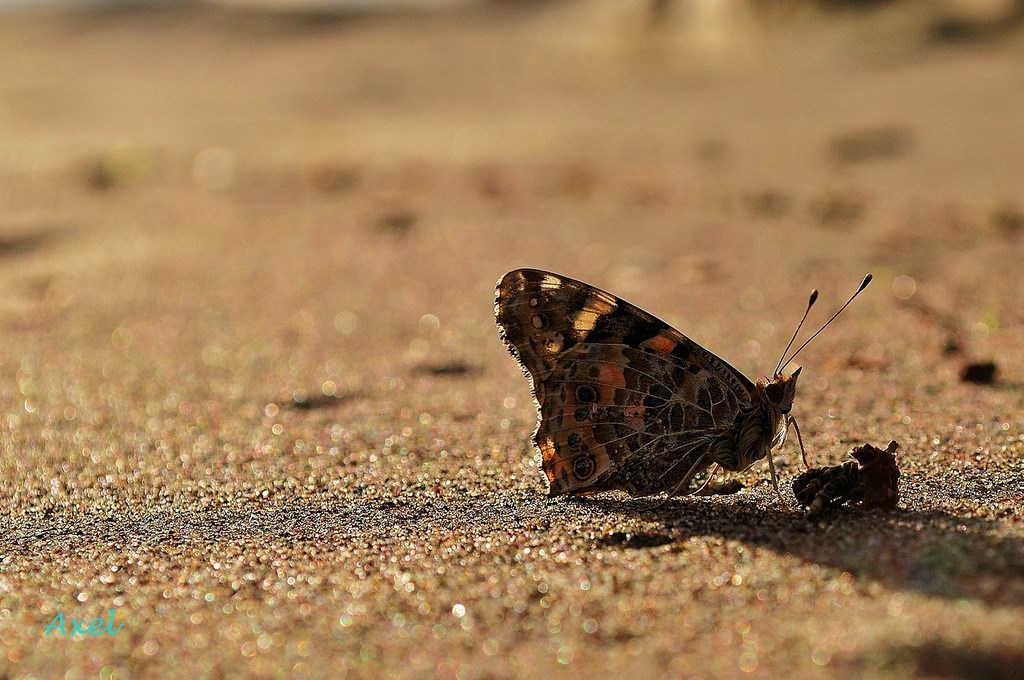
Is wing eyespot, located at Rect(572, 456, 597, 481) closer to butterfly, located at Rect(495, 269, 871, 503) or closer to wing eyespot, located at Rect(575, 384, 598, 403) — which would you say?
butterfly, located at Rect(495, 269, 871, 503)

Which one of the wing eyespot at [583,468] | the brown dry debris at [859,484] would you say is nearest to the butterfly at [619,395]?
the wing eyespot at [583,468]

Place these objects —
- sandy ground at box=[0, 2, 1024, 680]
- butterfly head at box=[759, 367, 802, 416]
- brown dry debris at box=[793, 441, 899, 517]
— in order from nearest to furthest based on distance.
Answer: sandy ground at box=[0, 2, 1024, 680] → brown dry debris at box=[793, 441, 899, 517] → butterfly head at box=[759, 367, 802, 416]

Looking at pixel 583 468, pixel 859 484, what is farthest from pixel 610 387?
pixel 859 484

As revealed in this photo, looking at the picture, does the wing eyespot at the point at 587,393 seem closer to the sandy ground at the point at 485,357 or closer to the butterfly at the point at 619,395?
the butterfly at the point at 619,395

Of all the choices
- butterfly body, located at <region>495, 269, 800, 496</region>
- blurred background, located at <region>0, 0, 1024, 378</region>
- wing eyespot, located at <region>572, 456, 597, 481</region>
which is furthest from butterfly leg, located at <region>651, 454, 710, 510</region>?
blurred background, located at <region>0, 0, 1024, 378</region>

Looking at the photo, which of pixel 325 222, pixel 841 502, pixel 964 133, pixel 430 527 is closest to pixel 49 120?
pixel 325 222
